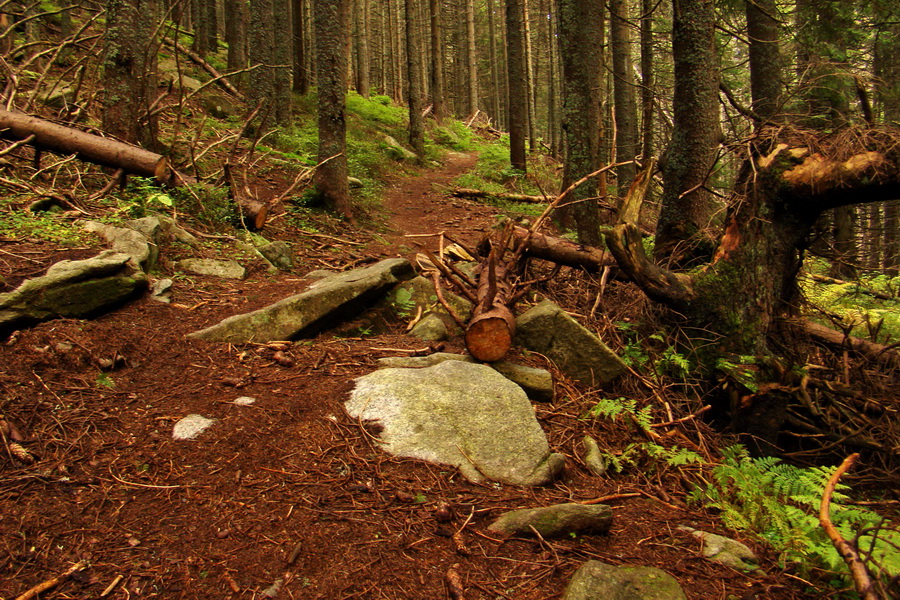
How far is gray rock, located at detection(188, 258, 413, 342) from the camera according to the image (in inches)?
174

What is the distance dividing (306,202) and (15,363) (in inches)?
241

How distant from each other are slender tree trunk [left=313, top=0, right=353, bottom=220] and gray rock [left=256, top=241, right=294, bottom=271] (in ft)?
7.42

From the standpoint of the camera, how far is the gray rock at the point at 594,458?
3633 mm

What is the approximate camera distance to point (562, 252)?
626 cm

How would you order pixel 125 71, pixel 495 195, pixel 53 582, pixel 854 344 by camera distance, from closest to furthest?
pixel 53 582, pixel 854 344, pixel 125 71, pixel 495 195

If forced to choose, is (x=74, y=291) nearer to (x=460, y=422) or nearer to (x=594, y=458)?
(x=460, y=422)

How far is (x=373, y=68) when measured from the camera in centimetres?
3644

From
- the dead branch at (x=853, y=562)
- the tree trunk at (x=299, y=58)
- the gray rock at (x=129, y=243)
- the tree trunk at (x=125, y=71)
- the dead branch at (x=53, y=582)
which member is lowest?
the dead branch at (x=853, y=562)

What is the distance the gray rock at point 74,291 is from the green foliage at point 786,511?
4762 millimetres

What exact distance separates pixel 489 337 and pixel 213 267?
11.5 ft

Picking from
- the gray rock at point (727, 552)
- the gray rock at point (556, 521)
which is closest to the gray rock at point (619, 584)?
the gray rock at point (556, 521)

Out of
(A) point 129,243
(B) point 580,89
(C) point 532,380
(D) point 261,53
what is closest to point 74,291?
(A) point 129,243

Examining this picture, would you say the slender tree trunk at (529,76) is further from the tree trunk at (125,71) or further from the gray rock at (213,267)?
the gray rock at (213,267)

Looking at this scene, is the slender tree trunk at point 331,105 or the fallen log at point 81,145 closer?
the fallen log at point 81,145
